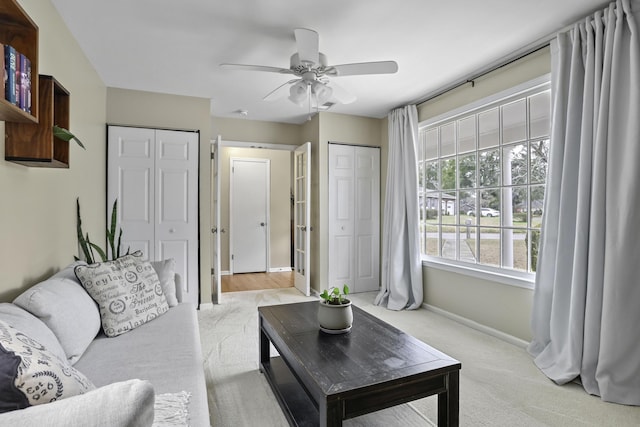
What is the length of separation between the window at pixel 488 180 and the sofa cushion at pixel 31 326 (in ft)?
10.4

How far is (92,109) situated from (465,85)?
3.55 meters

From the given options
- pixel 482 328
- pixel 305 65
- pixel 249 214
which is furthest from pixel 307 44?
pixel 249 214

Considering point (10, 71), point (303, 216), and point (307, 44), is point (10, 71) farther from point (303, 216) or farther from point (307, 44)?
point (303, 216)

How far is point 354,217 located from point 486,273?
6.38 ft

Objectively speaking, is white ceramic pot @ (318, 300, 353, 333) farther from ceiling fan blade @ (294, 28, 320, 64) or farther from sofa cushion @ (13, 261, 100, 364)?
ceiling fan blade @ (294, 28, 320, 64)

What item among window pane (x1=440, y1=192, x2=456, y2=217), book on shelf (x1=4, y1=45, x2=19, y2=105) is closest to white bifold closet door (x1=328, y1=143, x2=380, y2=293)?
window pane (x1=440, y1=192, x2=456, y2=217)

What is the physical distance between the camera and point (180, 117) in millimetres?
3930

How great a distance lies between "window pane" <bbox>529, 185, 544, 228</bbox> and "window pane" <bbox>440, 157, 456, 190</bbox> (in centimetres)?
88

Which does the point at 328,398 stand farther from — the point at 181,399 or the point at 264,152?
the point at 264,152

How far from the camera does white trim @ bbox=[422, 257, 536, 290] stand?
284cm

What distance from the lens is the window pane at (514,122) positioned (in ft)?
9.68

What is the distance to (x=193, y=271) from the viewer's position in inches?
156

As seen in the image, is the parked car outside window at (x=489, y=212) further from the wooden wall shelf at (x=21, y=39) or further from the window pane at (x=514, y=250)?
the wooden wall shelf at (x=21, y=39)

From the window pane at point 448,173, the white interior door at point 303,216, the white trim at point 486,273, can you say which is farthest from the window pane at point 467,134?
the white interior door at point 303,216
